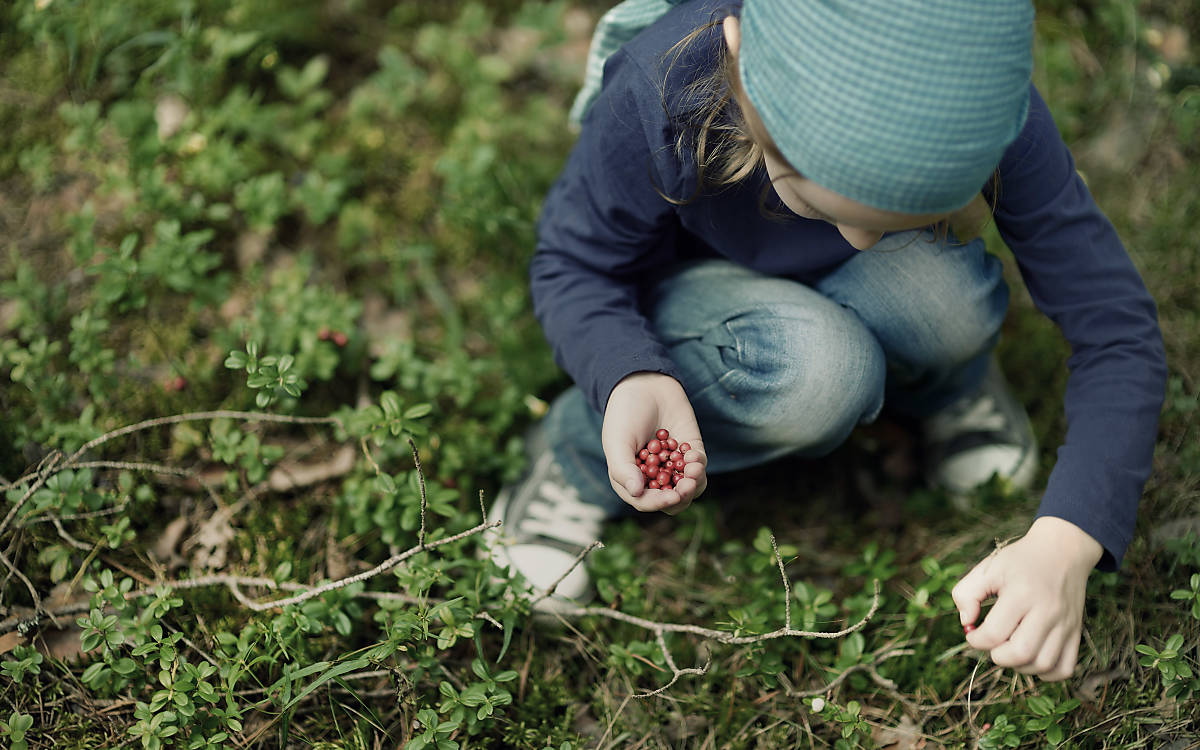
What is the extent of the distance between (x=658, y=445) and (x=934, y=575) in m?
0.69

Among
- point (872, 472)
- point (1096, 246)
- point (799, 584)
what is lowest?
point (872, 472)

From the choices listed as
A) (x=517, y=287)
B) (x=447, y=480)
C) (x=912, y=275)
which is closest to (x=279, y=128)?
(x=517, y=287)

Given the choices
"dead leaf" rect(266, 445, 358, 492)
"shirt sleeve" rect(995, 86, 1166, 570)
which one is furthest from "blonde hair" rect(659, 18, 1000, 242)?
"dead leaf" rect(266, 445, 358, 492)

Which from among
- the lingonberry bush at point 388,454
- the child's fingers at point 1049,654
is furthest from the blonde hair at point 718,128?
the child's fingers at point 1049,654

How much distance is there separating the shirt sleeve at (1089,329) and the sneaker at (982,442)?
17.0 inches

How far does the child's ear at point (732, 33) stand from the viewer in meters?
1.31

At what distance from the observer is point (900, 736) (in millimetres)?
1702

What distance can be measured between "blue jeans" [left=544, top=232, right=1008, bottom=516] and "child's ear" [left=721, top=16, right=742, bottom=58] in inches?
22.3

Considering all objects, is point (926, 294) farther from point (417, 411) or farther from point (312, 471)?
point (312, 471)

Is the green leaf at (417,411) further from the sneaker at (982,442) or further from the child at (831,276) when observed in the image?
the sneaker at (982,442)

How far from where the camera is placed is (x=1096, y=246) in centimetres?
160

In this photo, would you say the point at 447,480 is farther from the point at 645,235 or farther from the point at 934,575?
the point at 934,575

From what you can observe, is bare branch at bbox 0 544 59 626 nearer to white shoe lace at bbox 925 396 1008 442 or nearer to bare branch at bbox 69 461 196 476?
bare branch at bbox 69 461 196 476

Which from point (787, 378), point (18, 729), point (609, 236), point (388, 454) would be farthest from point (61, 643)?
point (787, 378)
